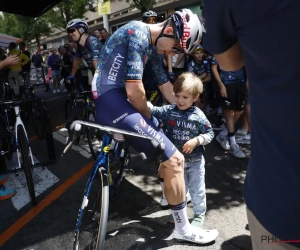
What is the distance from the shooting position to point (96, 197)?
7.55 feet

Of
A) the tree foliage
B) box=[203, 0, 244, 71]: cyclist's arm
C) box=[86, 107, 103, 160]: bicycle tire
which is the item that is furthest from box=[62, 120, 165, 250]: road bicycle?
the tree foliage

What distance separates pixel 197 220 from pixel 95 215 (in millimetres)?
1021

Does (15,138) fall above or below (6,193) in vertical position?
above

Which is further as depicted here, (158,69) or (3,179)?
(3,179)

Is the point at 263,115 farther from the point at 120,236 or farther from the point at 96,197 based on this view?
the point at 120,236

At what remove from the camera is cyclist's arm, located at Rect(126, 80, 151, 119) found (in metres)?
2.15

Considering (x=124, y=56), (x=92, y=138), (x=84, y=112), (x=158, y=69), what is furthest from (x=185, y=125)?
(x=84, y=112)

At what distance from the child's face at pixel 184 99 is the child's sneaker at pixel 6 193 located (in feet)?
7.93

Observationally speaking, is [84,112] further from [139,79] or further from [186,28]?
[186,28]

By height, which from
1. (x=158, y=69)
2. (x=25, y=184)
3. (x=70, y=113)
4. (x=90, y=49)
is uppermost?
(x=90, y=49)

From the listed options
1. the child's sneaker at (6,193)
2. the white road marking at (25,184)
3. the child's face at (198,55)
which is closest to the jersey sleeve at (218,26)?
the white road marking at (25,184)

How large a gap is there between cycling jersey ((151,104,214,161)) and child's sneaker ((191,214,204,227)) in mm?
560

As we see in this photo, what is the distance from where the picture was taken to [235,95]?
15.3 feet

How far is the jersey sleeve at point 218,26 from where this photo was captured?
891 mm
